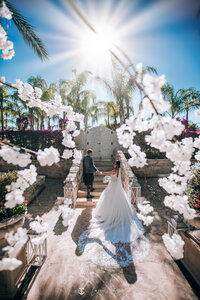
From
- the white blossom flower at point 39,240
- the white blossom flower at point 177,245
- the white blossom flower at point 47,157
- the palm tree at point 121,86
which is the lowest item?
the white blossom flower at point 39,240

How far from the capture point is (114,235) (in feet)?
13.6

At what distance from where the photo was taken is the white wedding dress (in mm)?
3403

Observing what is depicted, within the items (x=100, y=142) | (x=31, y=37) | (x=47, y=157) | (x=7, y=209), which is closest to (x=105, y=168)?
(x=100, y=142)

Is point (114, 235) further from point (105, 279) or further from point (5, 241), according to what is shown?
Answer: point (5, 241)

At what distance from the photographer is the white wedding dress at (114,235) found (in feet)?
11.2

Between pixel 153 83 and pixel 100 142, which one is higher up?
pixel 153 83

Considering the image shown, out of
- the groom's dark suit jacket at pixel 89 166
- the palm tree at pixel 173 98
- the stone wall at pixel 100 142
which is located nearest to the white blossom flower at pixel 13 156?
the groom's dark suit jacket at pixel 89 166

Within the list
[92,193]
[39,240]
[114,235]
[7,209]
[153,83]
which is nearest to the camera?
[153,83]

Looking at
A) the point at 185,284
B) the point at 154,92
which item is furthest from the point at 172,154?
the point at 185,284

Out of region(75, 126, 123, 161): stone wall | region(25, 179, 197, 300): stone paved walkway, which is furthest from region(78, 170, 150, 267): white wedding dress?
region(75, 126, 123, 161): stone wall

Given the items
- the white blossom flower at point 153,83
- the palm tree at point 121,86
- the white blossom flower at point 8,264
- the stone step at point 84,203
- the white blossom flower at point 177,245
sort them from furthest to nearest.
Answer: the palm tree at point 121,86, the stone step at point 84,203, the white blossom flower at point 177,245, the white blossom flower at point 8,264, the white blossom flower at point 153,83

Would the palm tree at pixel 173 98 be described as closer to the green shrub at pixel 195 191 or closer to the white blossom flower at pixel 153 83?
the green shrub at pixel 195 191

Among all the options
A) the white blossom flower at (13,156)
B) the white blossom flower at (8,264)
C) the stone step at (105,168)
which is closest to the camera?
the white blossom flower at (8,264)

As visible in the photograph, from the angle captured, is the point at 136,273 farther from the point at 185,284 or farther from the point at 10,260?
the point at 10,260
